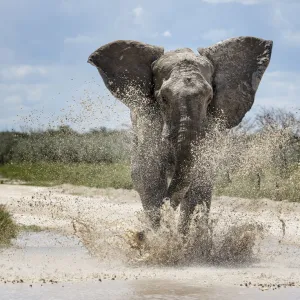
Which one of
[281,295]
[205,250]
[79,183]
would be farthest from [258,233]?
[79,183]

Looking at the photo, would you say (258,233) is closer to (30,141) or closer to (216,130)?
Answer: (216,130)

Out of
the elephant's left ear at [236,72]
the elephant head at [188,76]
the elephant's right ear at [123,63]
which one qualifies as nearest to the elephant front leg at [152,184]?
the elephant head at [188,76]

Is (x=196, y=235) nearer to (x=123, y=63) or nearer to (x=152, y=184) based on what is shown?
(x=152, y=184)

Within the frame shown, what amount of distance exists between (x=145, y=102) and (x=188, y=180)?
61.0 inches

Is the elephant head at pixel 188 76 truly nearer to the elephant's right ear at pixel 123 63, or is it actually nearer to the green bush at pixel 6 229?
the elephant's right ear at pixel 123 63

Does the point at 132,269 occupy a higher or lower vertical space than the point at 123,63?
lower

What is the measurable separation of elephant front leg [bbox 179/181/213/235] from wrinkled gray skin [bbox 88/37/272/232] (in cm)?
1

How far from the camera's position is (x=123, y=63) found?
11.4 metres

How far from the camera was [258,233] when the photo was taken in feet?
35.3

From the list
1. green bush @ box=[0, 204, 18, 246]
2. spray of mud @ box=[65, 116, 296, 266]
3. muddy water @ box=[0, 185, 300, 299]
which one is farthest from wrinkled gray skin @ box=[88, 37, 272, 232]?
green bush @ box=[0, 204, 18, 246]

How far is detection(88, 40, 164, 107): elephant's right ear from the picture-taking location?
1133 centimetres

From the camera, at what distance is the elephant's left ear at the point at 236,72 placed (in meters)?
11.2

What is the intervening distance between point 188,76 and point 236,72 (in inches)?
73.4

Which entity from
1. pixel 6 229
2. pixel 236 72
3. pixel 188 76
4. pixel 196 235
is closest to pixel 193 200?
pixel 196 235
